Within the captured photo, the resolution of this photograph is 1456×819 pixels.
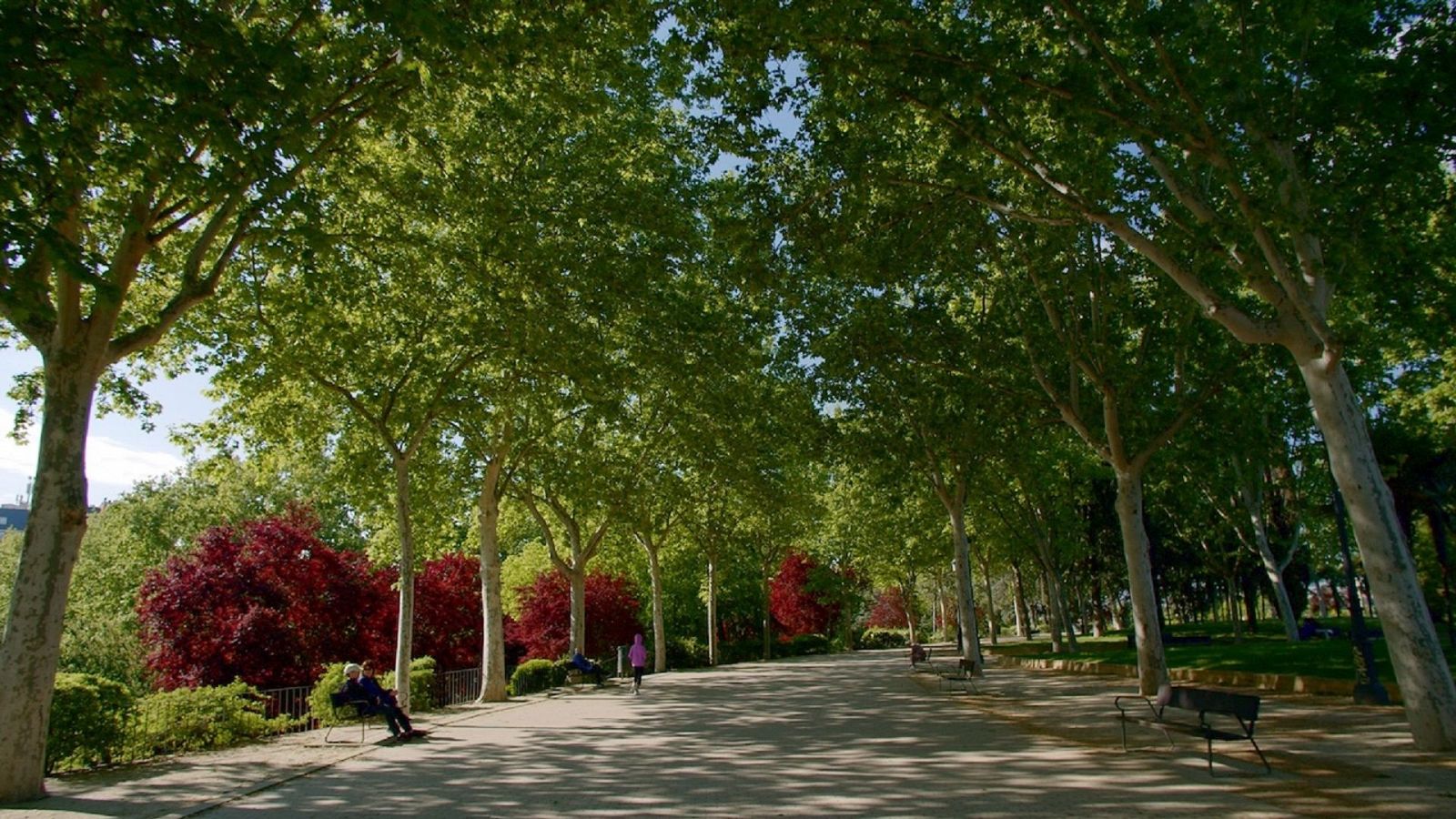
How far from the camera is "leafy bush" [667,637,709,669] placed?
134ft

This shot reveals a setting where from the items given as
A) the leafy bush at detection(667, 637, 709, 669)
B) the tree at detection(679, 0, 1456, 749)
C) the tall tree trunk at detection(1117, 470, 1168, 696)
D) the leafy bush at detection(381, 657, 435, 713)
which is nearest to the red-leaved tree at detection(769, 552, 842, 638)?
the leafy bush at detection(667, 637, 709, 669)

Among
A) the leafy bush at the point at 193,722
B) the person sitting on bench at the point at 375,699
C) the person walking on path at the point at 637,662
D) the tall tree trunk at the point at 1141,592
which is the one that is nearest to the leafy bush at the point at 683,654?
the person walking on path at the point at 637,662

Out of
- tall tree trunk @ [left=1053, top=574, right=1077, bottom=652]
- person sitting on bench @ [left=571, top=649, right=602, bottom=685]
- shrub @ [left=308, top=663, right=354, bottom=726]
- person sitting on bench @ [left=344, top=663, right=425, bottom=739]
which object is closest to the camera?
person sitting on bench @ [left=344, top=663, right=425, bottom=739]

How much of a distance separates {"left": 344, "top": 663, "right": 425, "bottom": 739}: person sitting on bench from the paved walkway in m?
0.48

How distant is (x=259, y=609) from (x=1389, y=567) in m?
20.3

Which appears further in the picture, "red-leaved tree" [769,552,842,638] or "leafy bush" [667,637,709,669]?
"red-leaved tree" [769,552,842,638]

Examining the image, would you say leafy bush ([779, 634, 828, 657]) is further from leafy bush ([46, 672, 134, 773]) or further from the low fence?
leafy bush ([46, 672, 134, 773])

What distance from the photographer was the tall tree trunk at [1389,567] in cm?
894

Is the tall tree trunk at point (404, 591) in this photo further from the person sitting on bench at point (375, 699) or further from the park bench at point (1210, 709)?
the park bench at point (1210, 709)

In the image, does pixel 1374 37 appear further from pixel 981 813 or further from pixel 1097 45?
pixel 981 813

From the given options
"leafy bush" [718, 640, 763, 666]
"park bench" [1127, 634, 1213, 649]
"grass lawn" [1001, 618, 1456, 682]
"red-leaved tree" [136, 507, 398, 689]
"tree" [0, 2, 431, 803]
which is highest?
"tree" [0, 2, 431, 803]

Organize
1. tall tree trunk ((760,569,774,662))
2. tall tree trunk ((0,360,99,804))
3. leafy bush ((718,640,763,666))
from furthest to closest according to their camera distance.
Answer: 1. leafy bush ((718,640,763,666))
2. tall tree trunk ((760,569,774,662))
3. tall tree trunk ((0,360,99,804))

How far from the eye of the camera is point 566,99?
1192 cm

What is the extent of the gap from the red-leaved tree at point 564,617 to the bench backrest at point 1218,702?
27170 mm
